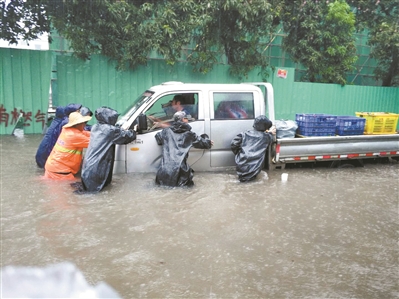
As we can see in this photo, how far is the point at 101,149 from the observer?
5.57 metres

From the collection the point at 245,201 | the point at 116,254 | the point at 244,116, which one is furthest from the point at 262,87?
the point at 116,254

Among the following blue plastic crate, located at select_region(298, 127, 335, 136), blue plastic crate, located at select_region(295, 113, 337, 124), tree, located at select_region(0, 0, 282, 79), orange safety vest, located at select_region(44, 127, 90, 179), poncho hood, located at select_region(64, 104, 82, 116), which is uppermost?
tree, located at select_region(0, 0, 282, 79)

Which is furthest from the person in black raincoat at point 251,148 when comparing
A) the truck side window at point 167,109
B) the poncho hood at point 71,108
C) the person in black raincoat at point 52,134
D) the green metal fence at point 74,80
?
the green metal fence at point 74,80

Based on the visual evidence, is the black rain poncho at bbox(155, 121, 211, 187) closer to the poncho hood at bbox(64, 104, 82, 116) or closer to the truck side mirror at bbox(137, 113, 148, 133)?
the truck side mirror at bbox(137, 113, 148, 133)

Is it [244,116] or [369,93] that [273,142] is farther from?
[369,93]

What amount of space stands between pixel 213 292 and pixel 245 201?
2488 millimetres

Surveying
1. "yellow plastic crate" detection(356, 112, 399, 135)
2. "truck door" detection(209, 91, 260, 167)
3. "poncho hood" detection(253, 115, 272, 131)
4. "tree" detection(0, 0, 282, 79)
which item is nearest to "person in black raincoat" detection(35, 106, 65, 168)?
"truck door" detection(209, 91, 260, 167)

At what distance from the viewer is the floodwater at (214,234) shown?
339cm

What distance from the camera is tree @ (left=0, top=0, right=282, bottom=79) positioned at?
9.53 metres

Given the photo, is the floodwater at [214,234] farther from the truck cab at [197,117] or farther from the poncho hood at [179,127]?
the poncho hood at [179,127]

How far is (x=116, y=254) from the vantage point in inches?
150

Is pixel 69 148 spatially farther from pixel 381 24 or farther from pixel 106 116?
pixel 381 24

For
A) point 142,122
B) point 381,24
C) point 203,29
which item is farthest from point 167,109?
point 381,24

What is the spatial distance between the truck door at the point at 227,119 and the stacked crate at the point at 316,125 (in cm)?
124
